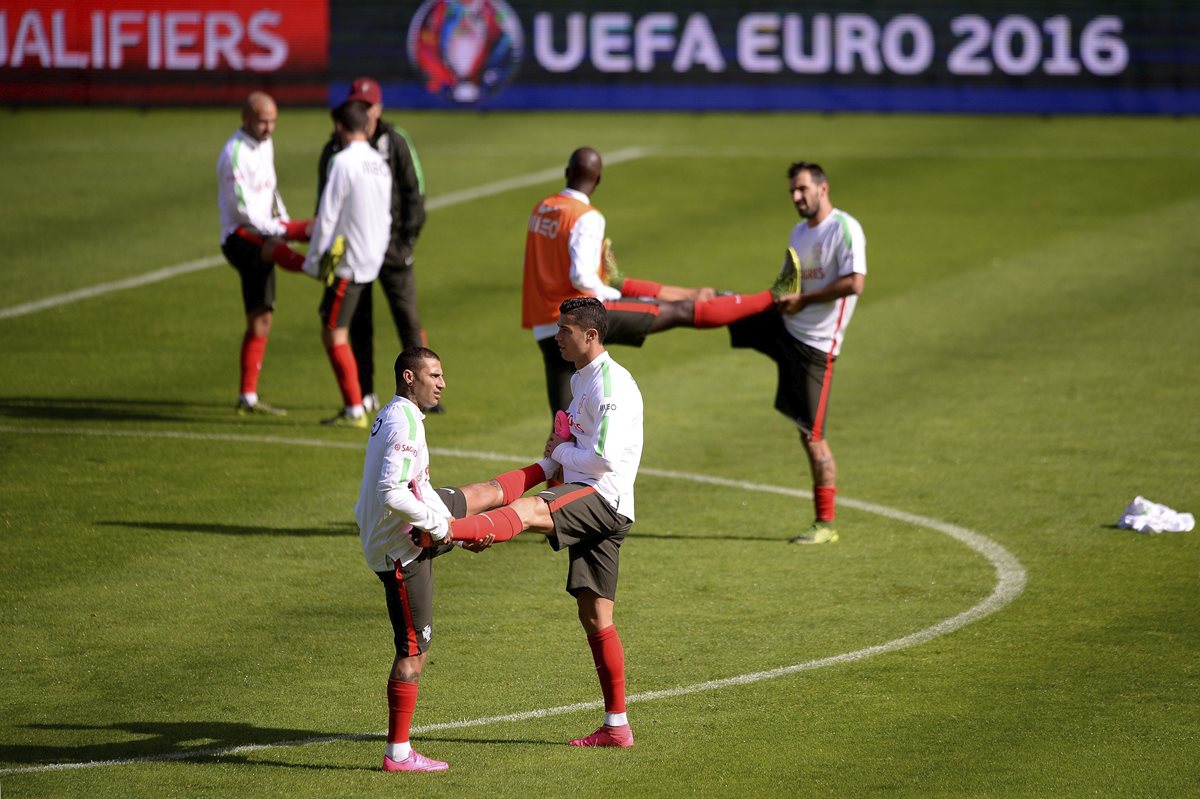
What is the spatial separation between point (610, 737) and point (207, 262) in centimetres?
1544

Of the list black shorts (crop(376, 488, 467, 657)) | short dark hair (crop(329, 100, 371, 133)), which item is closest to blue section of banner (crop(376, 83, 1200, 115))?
short dark hair (crop(329, 100, 371, 133))

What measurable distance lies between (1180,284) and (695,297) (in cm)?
1038

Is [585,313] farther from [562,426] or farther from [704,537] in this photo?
[704,537]

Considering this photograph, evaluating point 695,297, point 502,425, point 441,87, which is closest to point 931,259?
point 502,425

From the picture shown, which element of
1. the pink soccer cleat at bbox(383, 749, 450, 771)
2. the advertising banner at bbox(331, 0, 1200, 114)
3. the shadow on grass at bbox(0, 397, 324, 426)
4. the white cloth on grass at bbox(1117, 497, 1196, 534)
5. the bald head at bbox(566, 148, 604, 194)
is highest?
the advertising banner at bbox(331, 0, 1200, 114)

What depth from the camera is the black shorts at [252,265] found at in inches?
649

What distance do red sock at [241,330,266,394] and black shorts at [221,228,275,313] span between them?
0.90ft

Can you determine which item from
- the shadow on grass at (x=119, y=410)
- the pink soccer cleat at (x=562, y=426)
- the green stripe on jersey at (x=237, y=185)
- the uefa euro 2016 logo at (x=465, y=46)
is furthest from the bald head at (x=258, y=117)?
the uefa euro 2016 logo at (x=465, y=46)

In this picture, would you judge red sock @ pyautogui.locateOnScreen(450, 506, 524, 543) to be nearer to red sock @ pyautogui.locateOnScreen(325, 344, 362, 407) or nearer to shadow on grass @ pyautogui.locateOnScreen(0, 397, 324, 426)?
red sock @ pyautogui.locateOnScreen(325, 344, 362, 407)

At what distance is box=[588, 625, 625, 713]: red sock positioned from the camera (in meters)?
9.00

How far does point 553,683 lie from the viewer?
1016cm

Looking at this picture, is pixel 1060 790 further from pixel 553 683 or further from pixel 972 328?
pixel 972 328

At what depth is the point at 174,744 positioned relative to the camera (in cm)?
917

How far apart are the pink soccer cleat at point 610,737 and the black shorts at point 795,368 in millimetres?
4384
